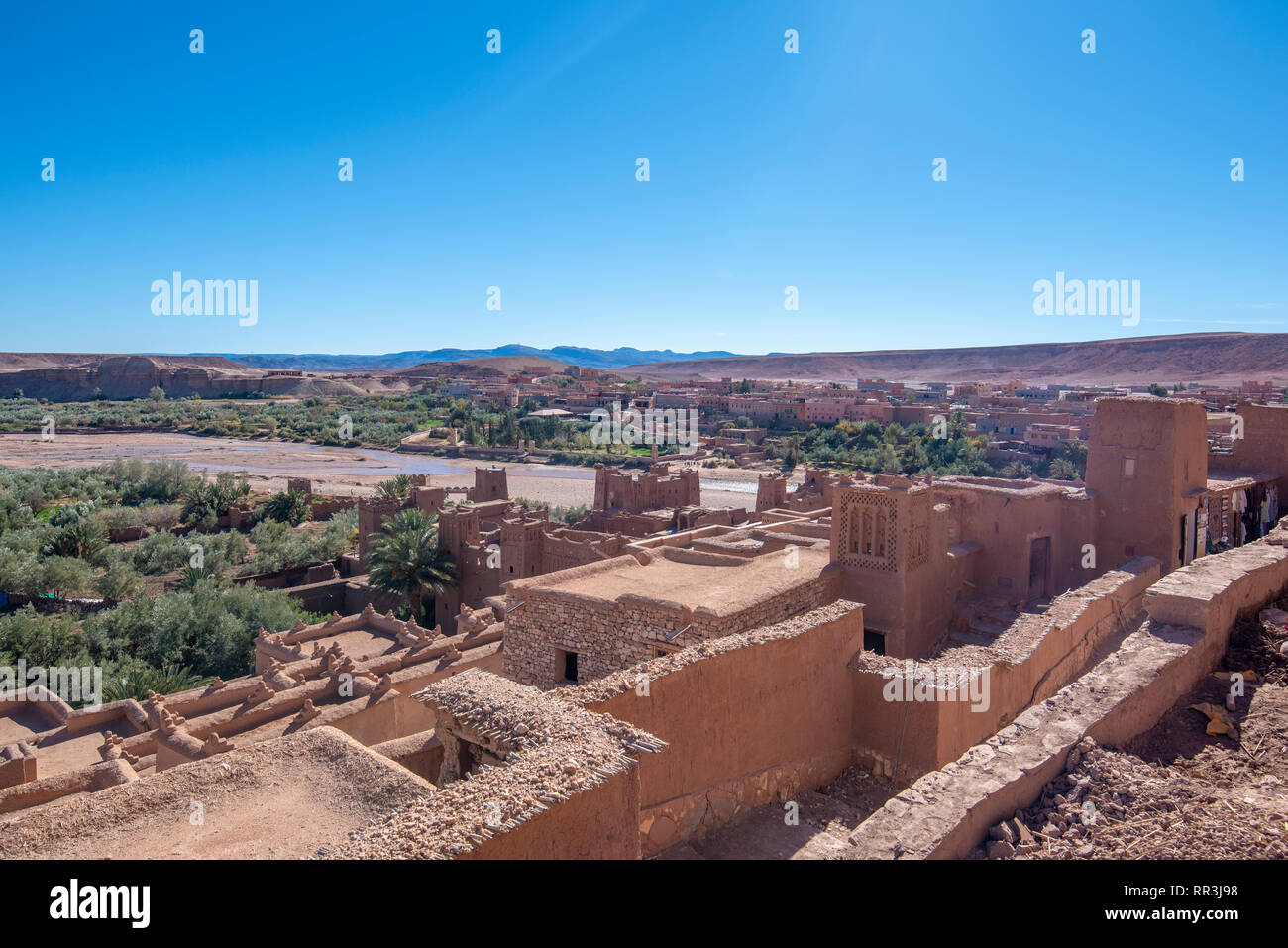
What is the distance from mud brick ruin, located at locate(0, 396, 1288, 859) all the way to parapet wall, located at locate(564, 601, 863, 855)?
0.03 m

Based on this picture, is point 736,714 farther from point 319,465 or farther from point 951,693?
point 319,465

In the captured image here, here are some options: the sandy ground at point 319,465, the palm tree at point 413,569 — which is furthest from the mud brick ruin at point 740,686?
the sandy ground at point 319,465

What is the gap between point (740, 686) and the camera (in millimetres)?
6879

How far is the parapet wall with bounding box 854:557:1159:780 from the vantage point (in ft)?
24.9

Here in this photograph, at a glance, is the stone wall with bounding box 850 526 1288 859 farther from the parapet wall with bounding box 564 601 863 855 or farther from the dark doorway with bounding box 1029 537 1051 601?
the dark doorway with bounding box 1029 537 1051 601

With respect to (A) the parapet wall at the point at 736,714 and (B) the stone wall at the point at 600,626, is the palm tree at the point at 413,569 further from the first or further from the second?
(A) the parapet wall at the point at 736,714

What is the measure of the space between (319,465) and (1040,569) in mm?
53886

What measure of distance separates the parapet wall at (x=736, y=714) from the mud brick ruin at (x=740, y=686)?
0.08 feet

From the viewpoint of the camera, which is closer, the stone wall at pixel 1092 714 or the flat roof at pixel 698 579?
the stone wall at pixel 1092 714

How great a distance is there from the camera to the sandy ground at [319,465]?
152 feet

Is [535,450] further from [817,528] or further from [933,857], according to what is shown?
[933,857]

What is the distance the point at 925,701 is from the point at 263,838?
18.3ft
